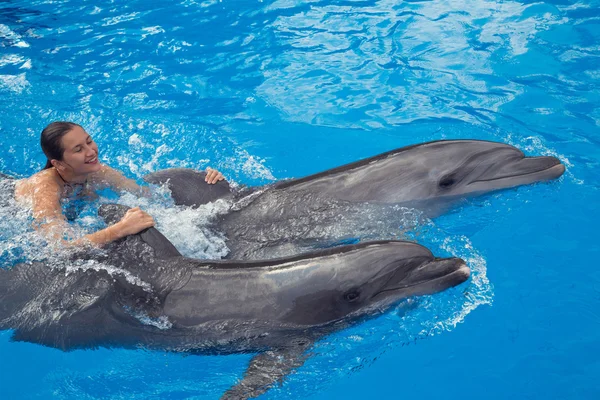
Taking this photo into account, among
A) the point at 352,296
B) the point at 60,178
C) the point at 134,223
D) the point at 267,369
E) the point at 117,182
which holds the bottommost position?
the point at 267,369

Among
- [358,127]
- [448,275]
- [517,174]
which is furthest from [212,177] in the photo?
[517,174]

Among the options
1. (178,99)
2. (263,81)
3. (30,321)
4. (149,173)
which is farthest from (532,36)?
(30,321)

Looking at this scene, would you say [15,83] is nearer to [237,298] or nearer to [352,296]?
[237,298]

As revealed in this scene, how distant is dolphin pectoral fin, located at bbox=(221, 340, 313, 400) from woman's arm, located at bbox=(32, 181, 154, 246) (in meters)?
1.74

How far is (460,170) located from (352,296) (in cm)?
254

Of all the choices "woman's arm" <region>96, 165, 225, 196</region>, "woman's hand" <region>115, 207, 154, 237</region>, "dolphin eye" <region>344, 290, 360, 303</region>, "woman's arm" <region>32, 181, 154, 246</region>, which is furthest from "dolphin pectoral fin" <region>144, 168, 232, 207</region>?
"dolphin eye" <region>344, 290, 360, 303</region>

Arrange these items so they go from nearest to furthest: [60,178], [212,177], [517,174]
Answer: [517,174], [60,178], [212,177]

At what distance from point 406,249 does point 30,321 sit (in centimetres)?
381

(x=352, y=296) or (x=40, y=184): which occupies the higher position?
(x=40, y=184)

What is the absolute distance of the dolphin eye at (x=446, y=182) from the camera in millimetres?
7203

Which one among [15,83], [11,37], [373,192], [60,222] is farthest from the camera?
[11,37]

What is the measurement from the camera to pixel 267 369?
557 cm

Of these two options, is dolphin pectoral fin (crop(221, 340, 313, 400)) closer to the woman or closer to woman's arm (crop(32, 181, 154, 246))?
woman's arm (crop(32, 181, 154, 246))

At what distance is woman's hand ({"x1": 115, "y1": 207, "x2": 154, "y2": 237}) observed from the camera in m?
5.95
